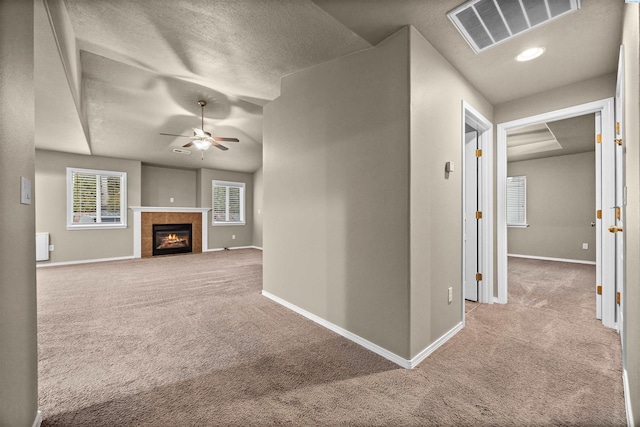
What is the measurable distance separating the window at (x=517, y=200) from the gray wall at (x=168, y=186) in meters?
8.92

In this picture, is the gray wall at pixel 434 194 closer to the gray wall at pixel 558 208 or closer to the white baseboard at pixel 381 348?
the white baseboard at pixel 381 348

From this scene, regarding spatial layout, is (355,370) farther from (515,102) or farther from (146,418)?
(515,102)

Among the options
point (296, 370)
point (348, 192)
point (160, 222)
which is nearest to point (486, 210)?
point (348, 192)

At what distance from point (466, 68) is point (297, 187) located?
6.62 feet

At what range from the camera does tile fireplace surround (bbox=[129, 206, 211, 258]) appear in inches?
272

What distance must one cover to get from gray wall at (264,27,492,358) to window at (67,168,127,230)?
5889 mm

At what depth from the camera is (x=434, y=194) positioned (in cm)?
224

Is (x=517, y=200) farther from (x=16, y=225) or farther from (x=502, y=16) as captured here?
(x=16, y=225)

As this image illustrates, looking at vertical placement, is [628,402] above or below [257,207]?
below

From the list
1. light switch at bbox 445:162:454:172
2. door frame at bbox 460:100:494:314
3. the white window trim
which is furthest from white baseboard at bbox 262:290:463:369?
the white window trim

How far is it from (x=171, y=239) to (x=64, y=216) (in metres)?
2.27

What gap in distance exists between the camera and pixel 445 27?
6.52 feet

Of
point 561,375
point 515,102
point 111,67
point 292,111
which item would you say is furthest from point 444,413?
point 111,67

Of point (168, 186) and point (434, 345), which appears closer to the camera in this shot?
point (434, 345)
